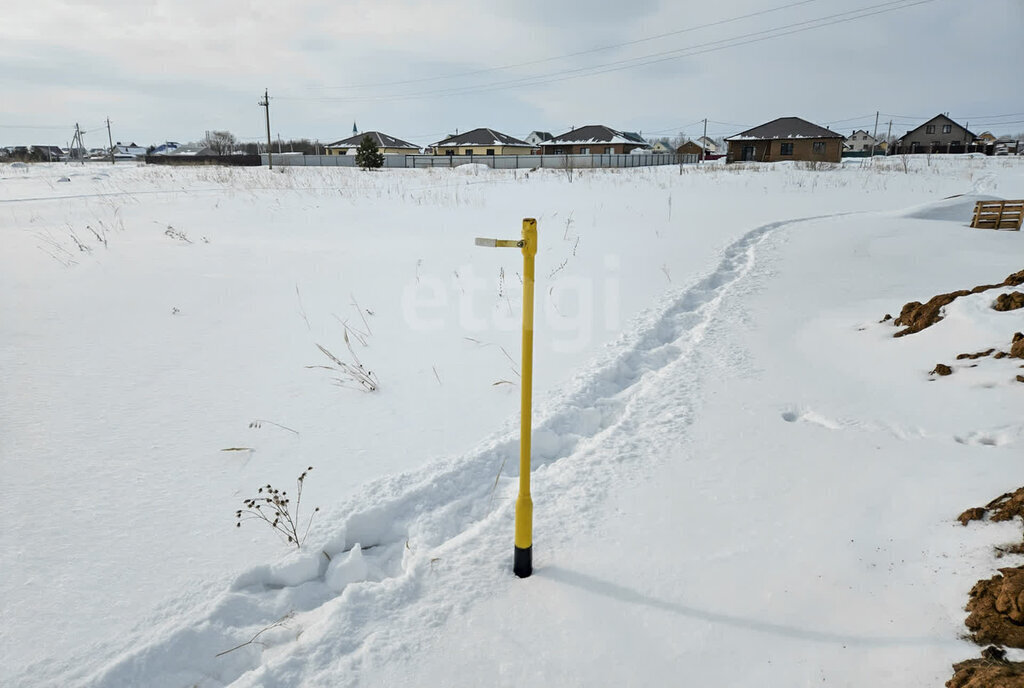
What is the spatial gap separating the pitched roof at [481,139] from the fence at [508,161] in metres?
12.2

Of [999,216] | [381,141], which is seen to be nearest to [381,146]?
[381,141]

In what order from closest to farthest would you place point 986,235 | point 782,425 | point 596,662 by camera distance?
point 596,662 < point 782,425 < point 986,235

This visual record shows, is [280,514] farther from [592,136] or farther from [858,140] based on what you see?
[858,140]

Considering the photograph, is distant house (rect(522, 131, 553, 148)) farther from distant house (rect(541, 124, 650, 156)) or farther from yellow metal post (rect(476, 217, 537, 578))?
yellow metal post (rect(476, 217, 537, 578))

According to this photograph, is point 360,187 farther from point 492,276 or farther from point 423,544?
point 423,544

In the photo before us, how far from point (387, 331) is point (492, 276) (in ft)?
7.86

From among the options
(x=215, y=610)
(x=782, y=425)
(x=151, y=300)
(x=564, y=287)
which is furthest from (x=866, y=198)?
(x=215, y=610)

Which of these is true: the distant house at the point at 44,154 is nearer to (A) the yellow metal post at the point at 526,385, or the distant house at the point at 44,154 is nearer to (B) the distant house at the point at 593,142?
(B) the distant house at the point at 593,142

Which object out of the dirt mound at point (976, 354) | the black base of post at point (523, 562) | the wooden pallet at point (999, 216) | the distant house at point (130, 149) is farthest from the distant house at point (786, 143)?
the distant house at point (130, 149)

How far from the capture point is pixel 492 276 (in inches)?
282

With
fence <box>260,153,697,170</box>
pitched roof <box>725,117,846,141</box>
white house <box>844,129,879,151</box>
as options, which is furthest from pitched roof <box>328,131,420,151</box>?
white house <box>844,129,879,151</box>

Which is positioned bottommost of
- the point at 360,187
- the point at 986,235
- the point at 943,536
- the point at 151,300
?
the point at 943,536

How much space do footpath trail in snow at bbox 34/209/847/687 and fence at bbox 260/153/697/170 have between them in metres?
35.6

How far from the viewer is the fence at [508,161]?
42.1m
